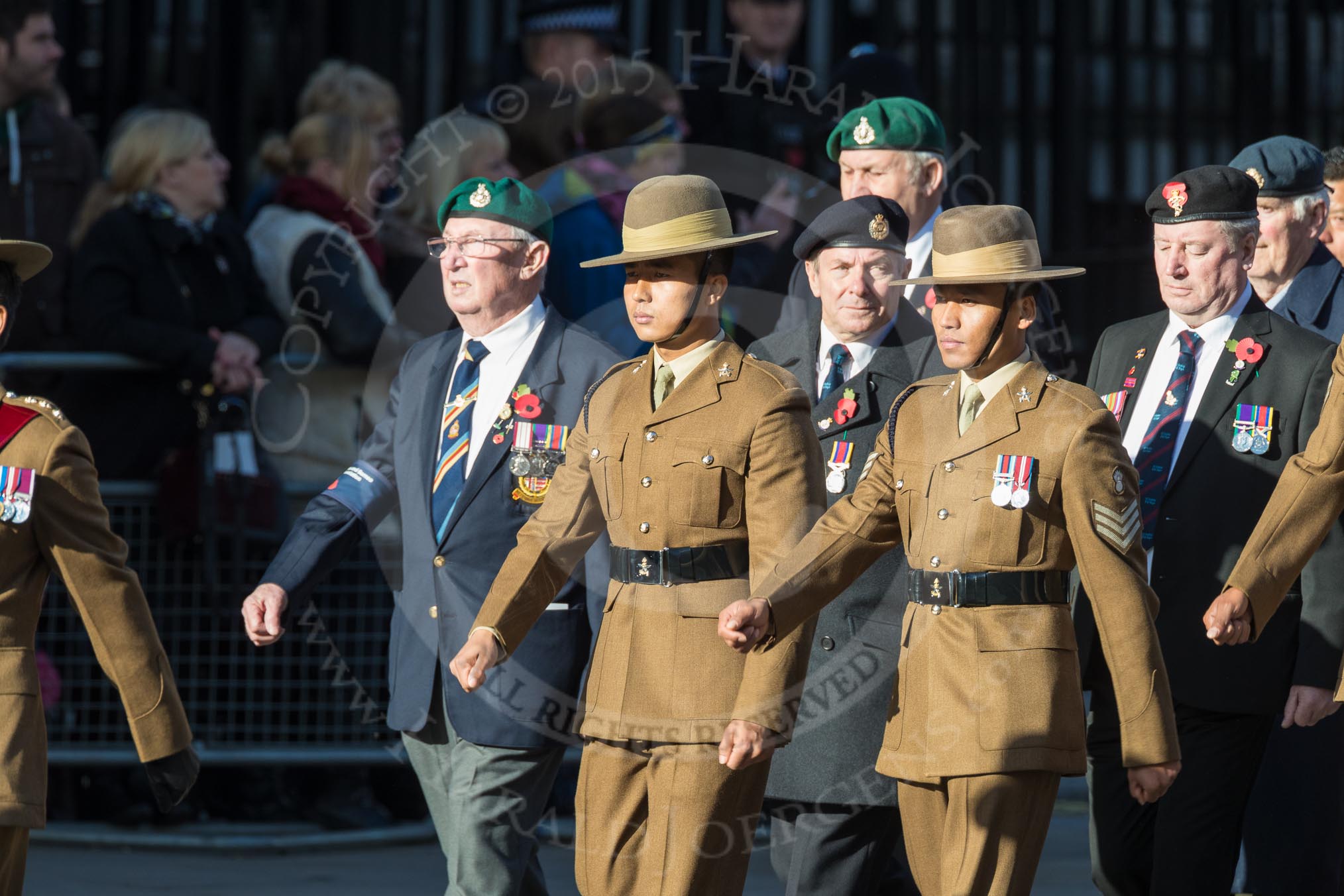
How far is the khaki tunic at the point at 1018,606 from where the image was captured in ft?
13.0

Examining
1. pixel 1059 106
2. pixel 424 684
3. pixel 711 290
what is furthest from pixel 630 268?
pixel 1059 106

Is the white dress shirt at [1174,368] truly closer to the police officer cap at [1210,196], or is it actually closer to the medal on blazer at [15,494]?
the police officer cap at [1210,196]

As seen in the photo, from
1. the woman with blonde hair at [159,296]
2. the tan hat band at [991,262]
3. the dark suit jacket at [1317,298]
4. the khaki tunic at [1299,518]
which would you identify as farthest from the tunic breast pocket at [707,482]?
the woman with blonde hair at [159,296]

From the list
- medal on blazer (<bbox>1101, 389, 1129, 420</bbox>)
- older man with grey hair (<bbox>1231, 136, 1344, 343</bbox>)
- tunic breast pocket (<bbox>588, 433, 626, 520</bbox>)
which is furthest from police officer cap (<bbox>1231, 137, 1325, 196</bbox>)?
tunic breast pocket (<bbox>588, 433, 626, 520</bbox>)

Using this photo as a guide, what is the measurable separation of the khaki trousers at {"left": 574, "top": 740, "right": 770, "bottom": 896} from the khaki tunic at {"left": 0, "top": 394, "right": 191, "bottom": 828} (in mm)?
798

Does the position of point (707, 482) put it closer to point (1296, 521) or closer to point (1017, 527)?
point (1017, 527)

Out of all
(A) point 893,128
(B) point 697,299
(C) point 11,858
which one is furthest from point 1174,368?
(C) point 11,858

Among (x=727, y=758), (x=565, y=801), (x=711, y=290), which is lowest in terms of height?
(x=565, y=801)

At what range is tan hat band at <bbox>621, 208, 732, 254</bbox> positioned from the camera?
4.11m

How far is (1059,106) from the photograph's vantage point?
8836 millimetres

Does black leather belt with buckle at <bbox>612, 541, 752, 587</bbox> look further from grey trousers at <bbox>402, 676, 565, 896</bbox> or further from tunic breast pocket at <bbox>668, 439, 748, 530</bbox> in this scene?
grey trousers at <bbox>402, 676, 565, 896</bbox>

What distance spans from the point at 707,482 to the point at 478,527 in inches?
35.6

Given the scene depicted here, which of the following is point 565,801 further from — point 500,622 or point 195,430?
point 500,622

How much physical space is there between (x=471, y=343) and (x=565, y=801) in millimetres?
2290
